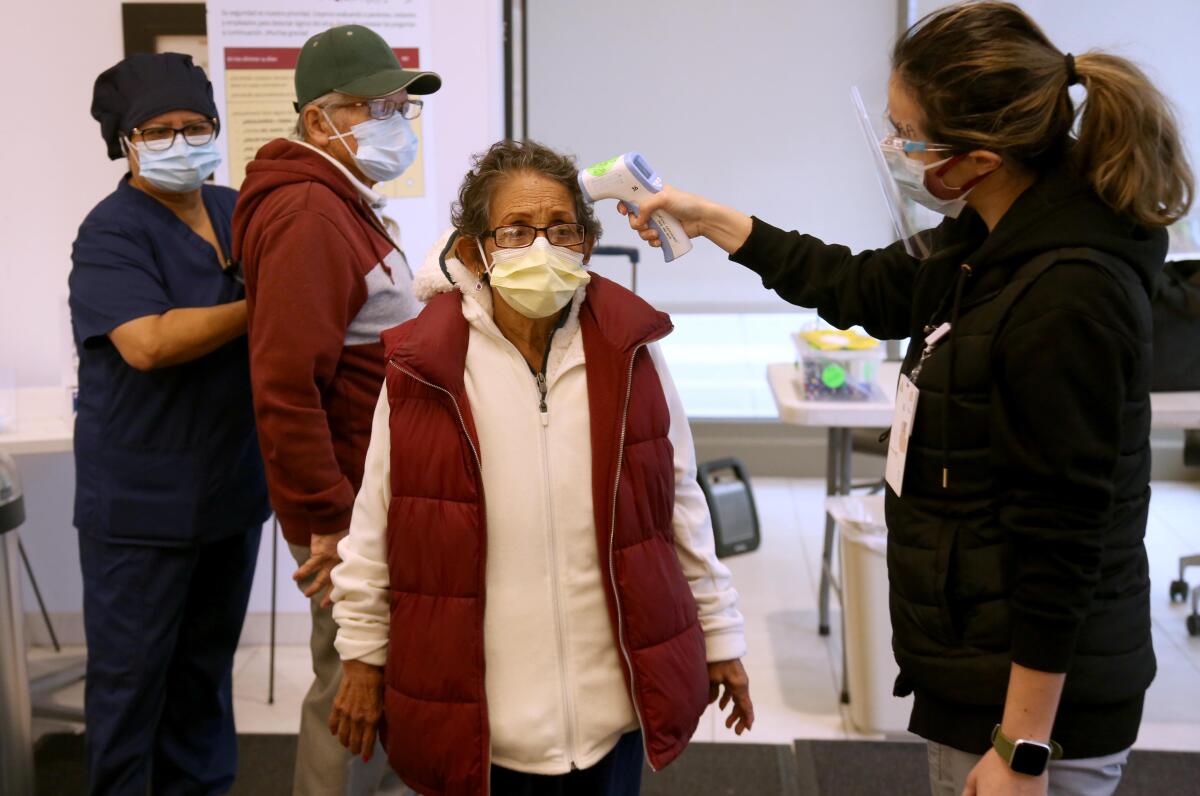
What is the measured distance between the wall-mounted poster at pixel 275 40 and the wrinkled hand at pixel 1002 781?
7.44ft

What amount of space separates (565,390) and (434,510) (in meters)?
0.24

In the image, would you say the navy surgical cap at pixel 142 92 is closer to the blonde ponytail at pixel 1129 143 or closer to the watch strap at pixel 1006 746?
the blonde ponytail at pixel 1129 143

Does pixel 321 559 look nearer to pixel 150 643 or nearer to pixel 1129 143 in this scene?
pixel 150 643

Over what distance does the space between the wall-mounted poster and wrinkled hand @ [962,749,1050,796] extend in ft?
7.44

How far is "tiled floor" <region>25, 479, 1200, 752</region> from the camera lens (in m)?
3.04

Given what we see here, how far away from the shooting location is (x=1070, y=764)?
1.35 meters

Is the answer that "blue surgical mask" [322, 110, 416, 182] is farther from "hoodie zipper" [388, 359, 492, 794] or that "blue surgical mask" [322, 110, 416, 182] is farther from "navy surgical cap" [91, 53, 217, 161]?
"hoodie zipper" [388, 359, 492, 794]

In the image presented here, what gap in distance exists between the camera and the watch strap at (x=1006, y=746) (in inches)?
50.4

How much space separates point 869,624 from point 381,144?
5.40 feet

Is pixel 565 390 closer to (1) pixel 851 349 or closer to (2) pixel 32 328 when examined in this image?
(1) pixel 851 349

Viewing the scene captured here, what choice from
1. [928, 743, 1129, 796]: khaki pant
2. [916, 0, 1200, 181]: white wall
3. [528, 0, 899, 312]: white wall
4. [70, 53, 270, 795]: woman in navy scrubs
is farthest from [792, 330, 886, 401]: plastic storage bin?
[916, 0, 1200, 181]: white wall

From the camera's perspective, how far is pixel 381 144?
2178mm

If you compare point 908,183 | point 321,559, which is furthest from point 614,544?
point 321,559

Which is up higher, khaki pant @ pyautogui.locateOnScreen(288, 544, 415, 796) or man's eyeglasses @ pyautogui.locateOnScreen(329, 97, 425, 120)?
man's eyeglasses @ pyautogui.locateOnScreen(329, 97, 425, 120)
